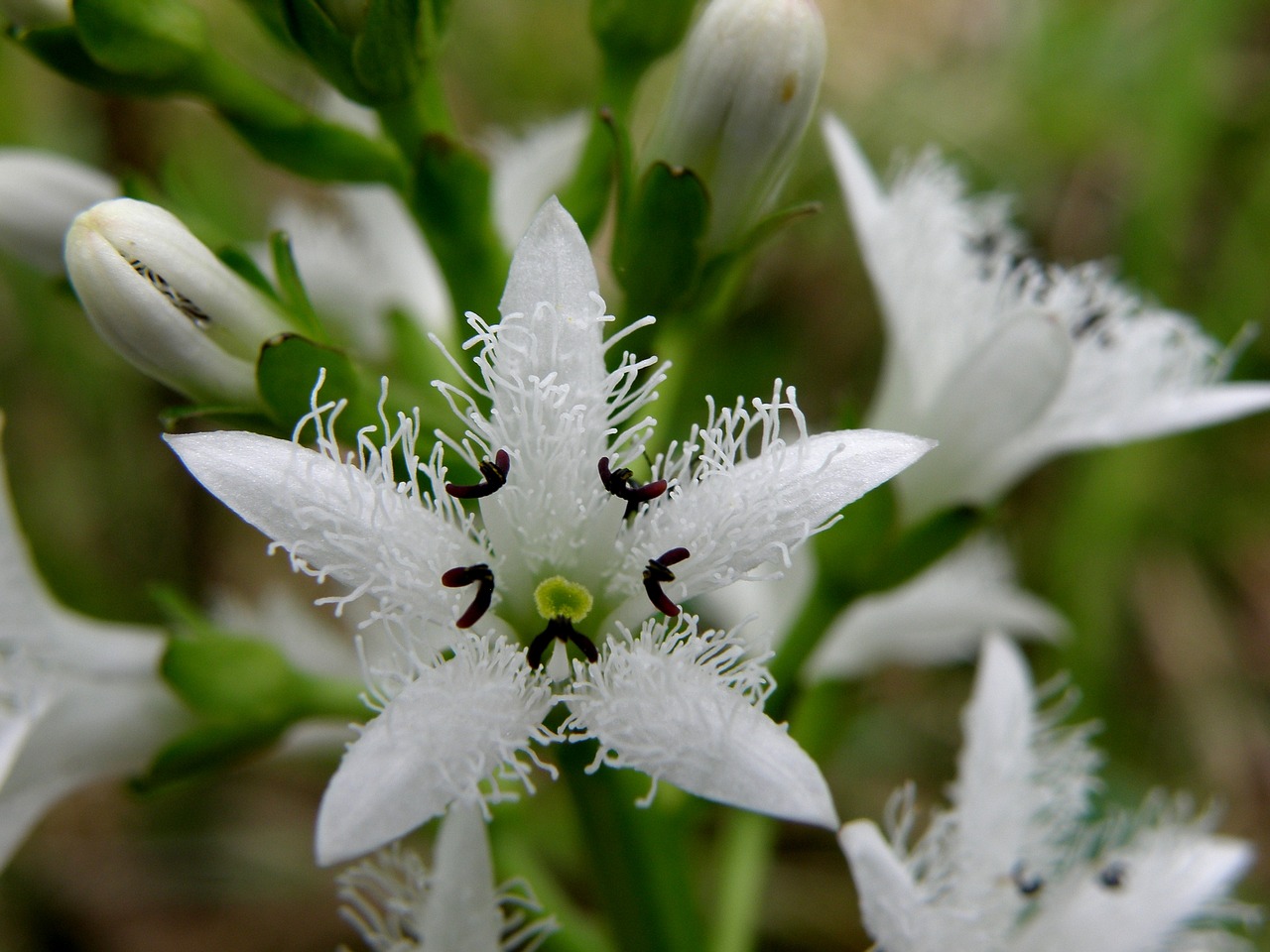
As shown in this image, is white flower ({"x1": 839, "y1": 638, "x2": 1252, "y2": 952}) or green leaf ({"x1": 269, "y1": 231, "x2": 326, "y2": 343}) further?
white flower ({"x1": 839, "y1": 638, "x2": 1252, "y2": 952})

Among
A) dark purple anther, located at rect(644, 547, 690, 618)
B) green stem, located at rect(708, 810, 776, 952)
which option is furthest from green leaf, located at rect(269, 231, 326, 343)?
green stem, located at rect(708, 810, 776, 952)

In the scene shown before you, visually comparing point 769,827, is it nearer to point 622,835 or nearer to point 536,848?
point 622,835

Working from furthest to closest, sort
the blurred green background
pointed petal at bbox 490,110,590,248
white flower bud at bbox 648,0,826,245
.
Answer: the blurred green background < pointed petal at bbox 490,110,590,248 < white flower bud at bbox 648,0,826,245

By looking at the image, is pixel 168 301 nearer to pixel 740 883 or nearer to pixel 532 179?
pixel 532 179

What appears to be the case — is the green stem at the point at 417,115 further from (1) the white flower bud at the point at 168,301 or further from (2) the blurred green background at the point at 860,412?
(2) the blurred green background at the point at 860,412

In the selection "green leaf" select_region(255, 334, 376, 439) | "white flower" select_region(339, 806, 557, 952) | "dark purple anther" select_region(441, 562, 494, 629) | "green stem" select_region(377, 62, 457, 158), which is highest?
"green stem" select_region(377, 62, 457, 158)

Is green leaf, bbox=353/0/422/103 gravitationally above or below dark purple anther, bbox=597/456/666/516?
above

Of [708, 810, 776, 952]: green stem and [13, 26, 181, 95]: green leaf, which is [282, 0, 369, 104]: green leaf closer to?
[13, 26, 181, 95]: green leaf
